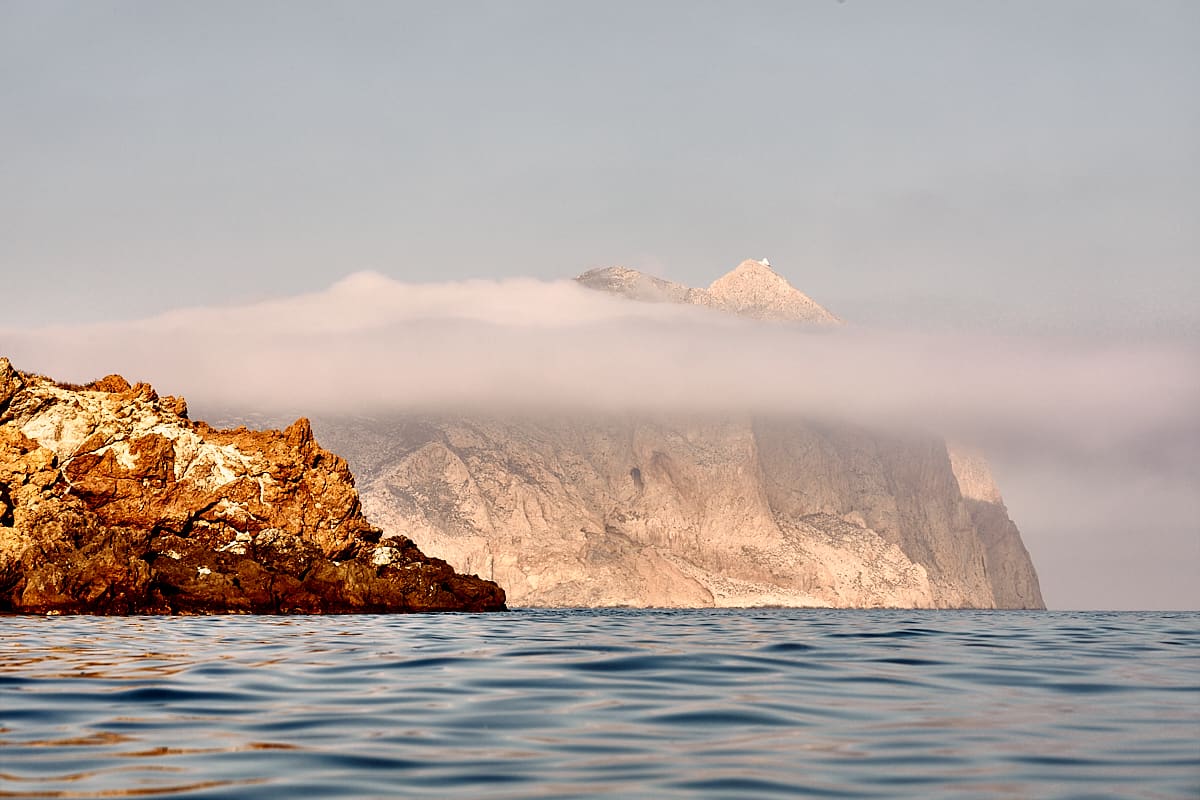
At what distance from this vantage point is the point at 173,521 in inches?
3258

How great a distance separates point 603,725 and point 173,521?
77.3 meters

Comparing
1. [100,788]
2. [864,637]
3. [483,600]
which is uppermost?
[100,788]

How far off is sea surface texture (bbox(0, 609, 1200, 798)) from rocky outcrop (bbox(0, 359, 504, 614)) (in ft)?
167

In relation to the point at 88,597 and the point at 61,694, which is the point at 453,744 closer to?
the point at 61,694

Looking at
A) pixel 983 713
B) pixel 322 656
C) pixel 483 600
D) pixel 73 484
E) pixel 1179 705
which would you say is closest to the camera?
pixel 983 713

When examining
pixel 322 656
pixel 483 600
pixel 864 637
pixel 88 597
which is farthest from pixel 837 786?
pixel 483 600

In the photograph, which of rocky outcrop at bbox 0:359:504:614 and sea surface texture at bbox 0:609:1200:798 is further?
rocky outcrop at bbox 0:359:504:614

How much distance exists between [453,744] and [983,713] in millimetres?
6314

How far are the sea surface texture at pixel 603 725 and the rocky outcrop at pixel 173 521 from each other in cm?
5079

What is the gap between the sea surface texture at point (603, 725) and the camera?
889 cm

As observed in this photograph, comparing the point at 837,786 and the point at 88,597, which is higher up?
the point at 837,786

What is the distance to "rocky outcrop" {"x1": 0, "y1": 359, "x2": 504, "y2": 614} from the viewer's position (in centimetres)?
6931

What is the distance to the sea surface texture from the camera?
889cm

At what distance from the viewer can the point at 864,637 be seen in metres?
29.7
